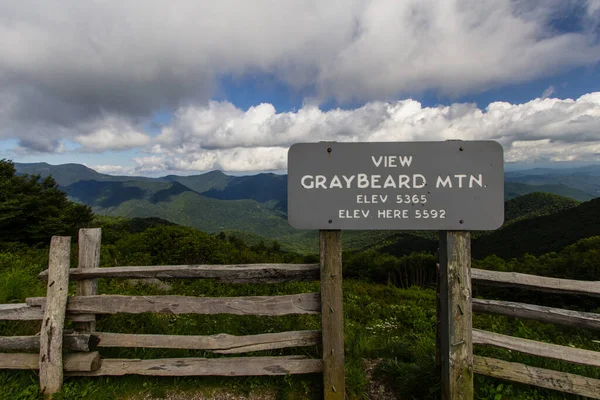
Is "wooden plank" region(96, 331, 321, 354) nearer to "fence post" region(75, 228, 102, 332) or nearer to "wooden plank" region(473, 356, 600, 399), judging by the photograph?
"fence post" region(75, 228, 102, 332)

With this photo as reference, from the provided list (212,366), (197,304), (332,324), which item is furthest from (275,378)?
(197,304)

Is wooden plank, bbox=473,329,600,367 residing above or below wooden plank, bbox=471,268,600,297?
below

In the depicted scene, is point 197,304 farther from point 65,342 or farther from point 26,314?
point 26,314

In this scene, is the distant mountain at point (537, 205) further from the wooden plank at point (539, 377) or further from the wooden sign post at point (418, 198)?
the wooden sign post at point (418, 198)

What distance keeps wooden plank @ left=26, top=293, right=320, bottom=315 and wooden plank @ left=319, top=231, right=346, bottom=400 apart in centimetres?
17

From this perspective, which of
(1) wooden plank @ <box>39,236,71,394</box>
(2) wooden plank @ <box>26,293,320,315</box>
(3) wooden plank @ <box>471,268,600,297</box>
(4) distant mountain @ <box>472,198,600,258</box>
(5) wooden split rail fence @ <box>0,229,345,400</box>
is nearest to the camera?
(3) wooden plank @ <box>471,268,600,297</box>

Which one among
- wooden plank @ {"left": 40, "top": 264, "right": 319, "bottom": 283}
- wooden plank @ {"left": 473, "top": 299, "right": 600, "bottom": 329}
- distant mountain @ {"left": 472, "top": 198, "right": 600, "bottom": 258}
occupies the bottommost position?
distant mountain @ {"left": 472, "top": 198, "right": 600, "bottom": 258}

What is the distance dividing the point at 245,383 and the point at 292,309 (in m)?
0.99

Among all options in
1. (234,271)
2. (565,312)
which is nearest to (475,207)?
(565,312)

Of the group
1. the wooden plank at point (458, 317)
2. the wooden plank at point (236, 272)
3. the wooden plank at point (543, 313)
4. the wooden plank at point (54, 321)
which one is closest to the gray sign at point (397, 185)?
the wooden plank at point (458, 317)

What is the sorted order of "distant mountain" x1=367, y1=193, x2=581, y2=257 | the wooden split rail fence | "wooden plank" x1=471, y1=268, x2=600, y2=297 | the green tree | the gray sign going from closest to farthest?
the gray sign, "wooden plank" x1=471, y1=268, x2=600, y2=297, the wooden split rail fence, the green tree, "distant mountain" x1=367, y1=193, x2=581, y2=257

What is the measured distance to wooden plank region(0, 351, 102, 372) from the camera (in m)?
3.51

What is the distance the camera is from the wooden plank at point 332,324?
3.18 metres

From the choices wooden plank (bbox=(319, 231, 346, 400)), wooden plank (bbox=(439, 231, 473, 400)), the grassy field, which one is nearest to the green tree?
the grassy field
